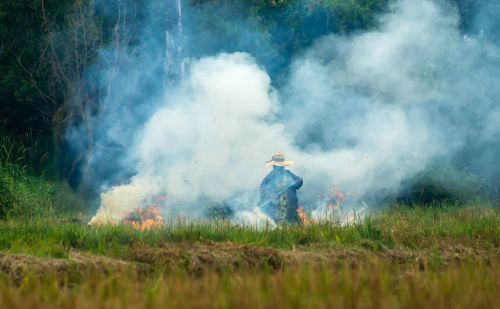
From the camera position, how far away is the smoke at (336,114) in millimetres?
14406

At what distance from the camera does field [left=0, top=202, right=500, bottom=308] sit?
482 cm

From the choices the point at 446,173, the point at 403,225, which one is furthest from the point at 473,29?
the point at 403,225

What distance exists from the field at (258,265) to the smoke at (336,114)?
3.17 metres

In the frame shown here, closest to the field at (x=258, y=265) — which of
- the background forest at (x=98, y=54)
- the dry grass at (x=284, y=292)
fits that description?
the dry grass at (x=284, y=292)

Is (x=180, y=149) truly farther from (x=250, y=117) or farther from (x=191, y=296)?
(x=191, y=296)

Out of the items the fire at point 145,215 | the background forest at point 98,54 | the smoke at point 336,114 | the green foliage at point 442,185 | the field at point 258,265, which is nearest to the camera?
the field at point 258,265

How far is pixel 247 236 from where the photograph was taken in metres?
8.88

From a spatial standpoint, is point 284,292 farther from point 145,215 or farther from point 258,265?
point 145,215

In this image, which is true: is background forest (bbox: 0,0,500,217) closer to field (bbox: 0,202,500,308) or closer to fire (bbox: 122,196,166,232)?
fire (bbox: 122,196,166,232)

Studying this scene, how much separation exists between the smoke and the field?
125 inches

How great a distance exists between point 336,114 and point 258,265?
936 centimetres

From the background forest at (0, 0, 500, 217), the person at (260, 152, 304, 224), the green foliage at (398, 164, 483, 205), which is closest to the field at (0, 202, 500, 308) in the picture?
the person at (260, 152, 304, 224)

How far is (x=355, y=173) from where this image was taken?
49.6ft

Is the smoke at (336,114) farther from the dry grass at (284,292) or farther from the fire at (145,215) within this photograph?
the dry grass at (284,292)
